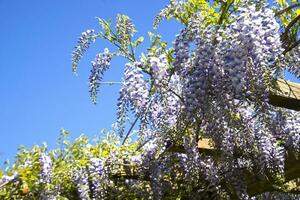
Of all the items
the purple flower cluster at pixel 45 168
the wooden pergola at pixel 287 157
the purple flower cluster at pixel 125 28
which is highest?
the purple flower cluster at pixel 125 28

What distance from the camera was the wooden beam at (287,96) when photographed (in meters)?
3.83

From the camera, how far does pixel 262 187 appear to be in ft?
16.8

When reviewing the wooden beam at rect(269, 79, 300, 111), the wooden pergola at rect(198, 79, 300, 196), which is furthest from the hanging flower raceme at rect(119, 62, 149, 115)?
the wooden beam at rect(269, 79, 300, 111)

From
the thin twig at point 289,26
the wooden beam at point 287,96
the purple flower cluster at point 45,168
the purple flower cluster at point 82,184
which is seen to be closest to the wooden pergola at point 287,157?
the wooden beam at point 287,96

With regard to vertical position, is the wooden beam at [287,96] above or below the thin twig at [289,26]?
below

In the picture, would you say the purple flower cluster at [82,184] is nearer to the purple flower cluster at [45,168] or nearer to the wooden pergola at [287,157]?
the purple flower cluster at [45,168]

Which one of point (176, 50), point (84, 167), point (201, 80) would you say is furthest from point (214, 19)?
point (84, 167)

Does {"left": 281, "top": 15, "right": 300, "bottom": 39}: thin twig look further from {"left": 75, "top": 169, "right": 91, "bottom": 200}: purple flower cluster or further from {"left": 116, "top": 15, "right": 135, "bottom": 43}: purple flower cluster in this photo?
{"left": 75, "top": 169, "right": 91, "bottom": 200}: purple flower cluster

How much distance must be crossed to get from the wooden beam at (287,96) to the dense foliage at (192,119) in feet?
0.54

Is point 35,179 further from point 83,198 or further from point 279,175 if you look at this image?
point 279,175

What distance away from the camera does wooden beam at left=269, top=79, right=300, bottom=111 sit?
151 inches

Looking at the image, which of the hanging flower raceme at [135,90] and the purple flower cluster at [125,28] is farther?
the purple flower cluster at [125,28]

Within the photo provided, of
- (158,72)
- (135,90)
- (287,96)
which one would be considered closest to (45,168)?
(135,90)

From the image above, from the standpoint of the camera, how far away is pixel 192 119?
11.8ft
